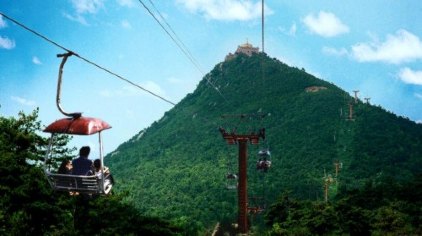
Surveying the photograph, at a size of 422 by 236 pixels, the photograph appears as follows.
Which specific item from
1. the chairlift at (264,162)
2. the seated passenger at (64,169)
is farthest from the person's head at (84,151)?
the chairlift at (264,162)

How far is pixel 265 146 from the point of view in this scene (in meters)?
95.6

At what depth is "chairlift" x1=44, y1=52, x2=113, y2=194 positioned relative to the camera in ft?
26.5

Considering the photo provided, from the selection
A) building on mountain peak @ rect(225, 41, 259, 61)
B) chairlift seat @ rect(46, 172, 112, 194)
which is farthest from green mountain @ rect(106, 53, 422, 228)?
chairlift seat @ rect(46, 172, 112, 194)

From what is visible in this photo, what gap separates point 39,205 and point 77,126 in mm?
16715

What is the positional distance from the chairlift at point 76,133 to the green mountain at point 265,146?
43390mm

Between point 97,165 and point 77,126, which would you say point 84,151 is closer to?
point 97,165

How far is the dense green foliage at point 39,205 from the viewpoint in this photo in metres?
22.3

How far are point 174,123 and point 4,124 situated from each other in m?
109

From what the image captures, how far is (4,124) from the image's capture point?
1021 inches

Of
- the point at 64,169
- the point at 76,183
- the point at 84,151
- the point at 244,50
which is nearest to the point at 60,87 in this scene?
the point at 84,151

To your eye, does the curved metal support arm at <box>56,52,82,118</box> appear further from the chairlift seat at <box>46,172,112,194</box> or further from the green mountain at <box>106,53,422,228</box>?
the green mountain at <box>106,53,422,228</box>

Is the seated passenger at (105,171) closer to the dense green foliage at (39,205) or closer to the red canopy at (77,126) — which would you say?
the red canopy at (77,126)

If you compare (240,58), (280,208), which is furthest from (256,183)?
(240,58)

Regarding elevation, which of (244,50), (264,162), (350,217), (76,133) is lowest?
(350,217)
